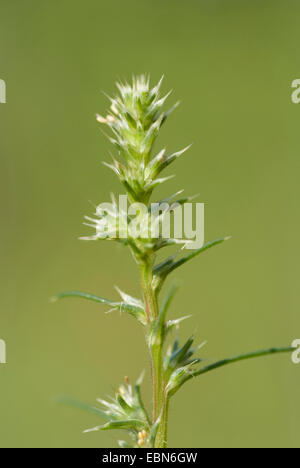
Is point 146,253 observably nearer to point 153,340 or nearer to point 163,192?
point 153,340

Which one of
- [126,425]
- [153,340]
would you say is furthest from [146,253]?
[126,425]

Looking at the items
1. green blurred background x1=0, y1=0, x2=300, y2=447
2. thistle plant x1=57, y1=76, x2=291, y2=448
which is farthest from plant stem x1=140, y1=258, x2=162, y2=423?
green blurred background x1=0, y1=0, x2=300, y2=447

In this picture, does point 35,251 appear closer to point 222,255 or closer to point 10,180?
point 10,180

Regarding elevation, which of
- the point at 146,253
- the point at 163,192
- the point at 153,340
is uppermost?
the point at 163,192

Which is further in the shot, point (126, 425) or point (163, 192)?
point (163, 192)

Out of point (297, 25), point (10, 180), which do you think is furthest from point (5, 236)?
point (297, 25)

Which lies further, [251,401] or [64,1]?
[64,1]

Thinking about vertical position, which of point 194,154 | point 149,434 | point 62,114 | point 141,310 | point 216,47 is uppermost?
point 216,47

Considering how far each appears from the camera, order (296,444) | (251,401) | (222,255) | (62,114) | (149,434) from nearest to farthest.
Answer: (149,434)
(296,444)
(251,401)
(222,255)
(62,114)

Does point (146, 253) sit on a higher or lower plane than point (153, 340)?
higher
